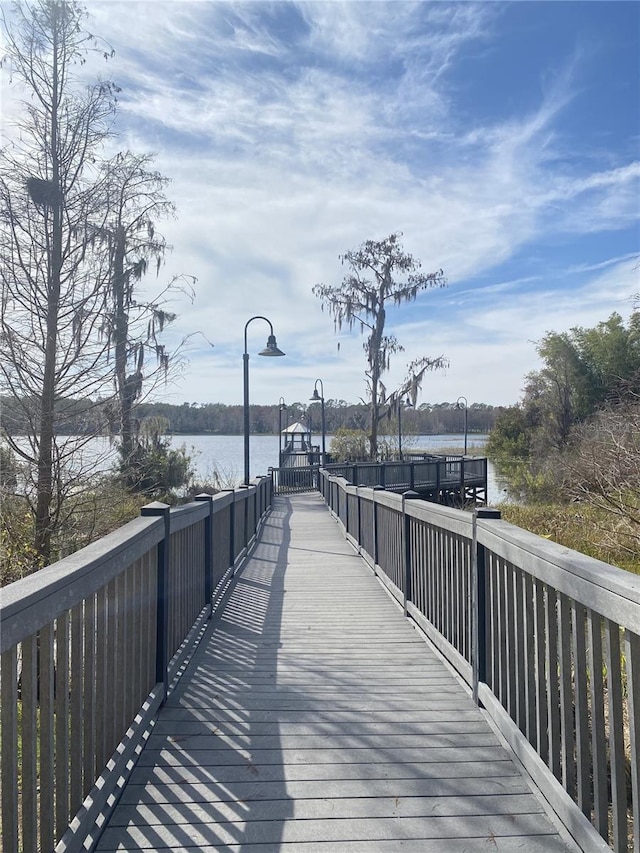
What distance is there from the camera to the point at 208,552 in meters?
4.91

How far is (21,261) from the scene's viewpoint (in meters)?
5.38

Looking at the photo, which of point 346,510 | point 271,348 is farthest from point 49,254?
point 271,348

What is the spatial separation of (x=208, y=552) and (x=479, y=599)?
2509mm

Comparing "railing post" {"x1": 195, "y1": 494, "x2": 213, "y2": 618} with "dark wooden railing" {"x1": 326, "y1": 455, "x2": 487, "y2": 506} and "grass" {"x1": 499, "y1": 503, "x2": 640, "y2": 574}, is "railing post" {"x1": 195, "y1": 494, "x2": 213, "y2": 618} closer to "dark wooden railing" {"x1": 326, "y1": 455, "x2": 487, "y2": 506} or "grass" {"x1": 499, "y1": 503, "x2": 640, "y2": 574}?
"grass" {"x1": 499, "y1": 503, "x2": 640, "y2": 574}

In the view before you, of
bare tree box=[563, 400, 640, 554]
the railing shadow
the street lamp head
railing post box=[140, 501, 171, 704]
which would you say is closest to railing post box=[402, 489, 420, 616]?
the railing shadow

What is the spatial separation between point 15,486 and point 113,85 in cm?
404

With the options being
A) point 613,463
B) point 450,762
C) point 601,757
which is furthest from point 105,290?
point 613,463

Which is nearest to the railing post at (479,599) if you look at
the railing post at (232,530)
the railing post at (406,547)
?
the railing post at (406,547)

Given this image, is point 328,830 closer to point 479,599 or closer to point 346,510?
point 479,599

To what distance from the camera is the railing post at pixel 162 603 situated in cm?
323

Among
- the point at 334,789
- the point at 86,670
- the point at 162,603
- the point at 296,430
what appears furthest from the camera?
the point at 296,430

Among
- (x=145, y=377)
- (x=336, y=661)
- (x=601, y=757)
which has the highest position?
(x=145, y=377)

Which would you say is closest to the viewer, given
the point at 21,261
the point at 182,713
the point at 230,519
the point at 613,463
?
the point at 182,713

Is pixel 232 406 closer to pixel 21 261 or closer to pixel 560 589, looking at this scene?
pixel 21 261
